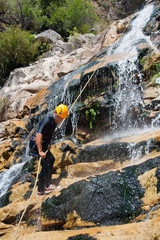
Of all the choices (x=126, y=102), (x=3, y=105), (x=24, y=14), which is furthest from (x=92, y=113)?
(x=24, y=14)

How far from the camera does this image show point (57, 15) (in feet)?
58.4

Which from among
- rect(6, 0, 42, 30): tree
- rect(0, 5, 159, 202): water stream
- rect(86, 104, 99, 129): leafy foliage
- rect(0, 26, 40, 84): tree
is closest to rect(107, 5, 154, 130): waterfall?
rect(0, 5, 159, 202): water stream

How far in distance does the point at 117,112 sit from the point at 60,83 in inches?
136

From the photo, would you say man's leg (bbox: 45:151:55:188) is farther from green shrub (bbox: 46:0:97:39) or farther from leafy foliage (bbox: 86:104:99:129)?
green shrub (bbox: 46:0:97:39)

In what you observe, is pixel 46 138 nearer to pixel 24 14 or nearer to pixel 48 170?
pixel 48 170

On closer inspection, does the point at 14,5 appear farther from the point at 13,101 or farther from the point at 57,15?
the point at 13,101

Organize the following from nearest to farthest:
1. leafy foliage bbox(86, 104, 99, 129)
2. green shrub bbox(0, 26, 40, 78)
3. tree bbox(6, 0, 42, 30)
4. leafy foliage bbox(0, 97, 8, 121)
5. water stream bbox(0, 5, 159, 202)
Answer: water stream bbox(0, 5, 159, 202), leafy foliage bbox(86, 104, 99, 129), leafy foliage bbox(0, 97, 8, 121), green shrub bbox(0, 26, 40, 78), tree bbox(6, 0, 42, 30)

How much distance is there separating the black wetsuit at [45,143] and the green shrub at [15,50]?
447 inches

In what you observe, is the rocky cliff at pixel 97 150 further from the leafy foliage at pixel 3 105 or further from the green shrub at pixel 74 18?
the green shrub at pixel 74 18

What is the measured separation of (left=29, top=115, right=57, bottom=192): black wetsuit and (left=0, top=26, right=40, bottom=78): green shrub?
447 inches

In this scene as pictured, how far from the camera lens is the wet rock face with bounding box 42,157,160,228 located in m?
2.50

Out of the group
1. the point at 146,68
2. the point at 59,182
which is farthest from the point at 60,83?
the point at 59,182

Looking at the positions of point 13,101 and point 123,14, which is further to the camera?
point 123,14

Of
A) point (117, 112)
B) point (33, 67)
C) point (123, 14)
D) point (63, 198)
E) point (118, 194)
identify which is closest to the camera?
point (118, 194)
